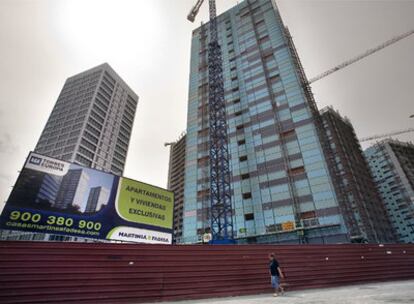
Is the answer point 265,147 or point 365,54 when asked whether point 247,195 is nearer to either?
point 265,147

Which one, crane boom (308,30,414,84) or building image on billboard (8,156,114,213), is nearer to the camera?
building image on billboard (8,156,114,213)

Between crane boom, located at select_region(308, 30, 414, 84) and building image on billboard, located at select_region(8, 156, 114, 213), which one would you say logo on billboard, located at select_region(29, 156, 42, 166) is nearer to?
building image on billboard, located at select_region(8, 156, 114, 213)

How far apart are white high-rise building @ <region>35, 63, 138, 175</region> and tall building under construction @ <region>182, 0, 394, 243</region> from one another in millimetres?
40427

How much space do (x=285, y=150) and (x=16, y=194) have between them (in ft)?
117

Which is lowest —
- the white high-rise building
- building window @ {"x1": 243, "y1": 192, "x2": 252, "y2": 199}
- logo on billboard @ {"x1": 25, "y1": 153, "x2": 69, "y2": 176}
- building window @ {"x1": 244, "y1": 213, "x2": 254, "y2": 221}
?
logo on billboard @ {"x1": 25, "y1": 153, "x2": 69, "y2": 176}

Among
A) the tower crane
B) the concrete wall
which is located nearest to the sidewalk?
the concrete wall

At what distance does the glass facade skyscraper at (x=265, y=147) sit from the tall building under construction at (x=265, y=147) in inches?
5.5

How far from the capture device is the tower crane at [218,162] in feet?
117

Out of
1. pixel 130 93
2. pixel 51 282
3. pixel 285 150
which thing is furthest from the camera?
Answer: pixel 130 93

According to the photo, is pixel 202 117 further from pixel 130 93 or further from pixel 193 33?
pixel 130 93

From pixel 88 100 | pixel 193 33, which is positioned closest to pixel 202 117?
pixel 193 33

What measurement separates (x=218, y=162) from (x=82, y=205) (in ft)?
93.2

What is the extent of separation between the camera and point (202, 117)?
50688mm

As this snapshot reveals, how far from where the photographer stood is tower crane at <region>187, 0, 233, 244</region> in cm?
3553
